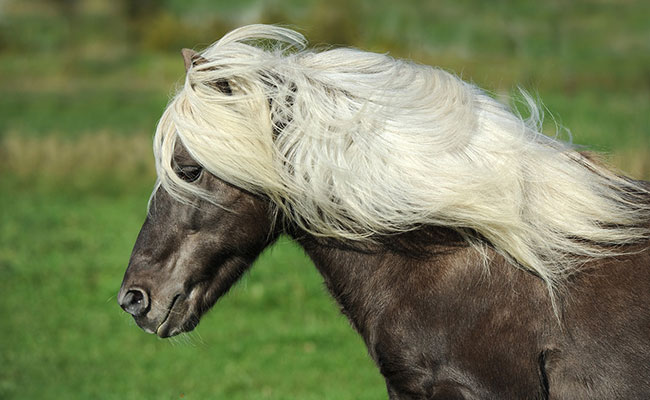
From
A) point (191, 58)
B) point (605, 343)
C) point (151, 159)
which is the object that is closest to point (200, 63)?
point (191, 58)

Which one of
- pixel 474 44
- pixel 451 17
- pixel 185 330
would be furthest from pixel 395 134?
pixel 451 17

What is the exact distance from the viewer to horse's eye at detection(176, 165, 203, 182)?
3.57 metres

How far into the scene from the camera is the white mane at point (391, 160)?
133 inches

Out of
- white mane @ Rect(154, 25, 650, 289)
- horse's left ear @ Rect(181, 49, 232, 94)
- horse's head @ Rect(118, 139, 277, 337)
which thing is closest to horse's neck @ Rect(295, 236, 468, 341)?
white mane @ Rect(154, 25, 650, 289)

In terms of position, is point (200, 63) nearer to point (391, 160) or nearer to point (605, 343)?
point (391, 160)

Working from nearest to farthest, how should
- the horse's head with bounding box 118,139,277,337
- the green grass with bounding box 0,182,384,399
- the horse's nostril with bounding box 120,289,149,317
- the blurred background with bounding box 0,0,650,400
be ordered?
the horse's head with bounding box 118,139,277,337
the horse's nostril with bounding box 120,289,149,317
the green grass with bounding box 0,182,384,399
the blurred background with bounding box 0,0,650,400

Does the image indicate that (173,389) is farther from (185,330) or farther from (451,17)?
(451,17)

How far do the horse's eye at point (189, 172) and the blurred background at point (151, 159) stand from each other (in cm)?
69

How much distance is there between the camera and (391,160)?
338 cm

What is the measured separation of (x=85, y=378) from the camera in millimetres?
7734

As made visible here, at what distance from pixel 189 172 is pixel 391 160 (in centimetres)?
88

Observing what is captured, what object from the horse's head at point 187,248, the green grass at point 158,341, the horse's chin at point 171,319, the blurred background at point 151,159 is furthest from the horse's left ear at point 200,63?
the green grass at point 158,341

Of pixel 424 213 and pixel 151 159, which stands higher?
pixel 424 213

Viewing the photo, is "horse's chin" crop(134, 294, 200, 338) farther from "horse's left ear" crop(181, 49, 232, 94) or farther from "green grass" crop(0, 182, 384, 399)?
"horse's left ear" crop(181, 49, 232, 94)
